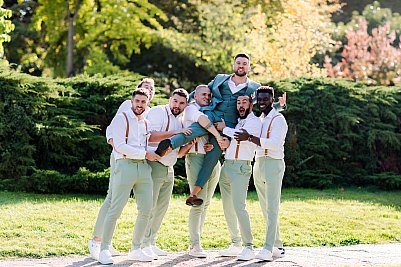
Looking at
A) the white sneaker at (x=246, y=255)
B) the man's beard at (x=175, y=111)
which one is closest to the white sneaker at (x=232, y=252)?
the white sneaker at (x=246, y=255)

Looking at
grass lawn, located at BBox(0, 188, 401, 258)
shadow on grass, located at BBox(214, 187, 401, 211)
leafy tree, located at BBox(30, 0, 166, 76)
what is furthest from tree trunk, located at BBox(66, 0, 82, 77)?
grass lawn, located at BBox(0, 188, 401, 258)

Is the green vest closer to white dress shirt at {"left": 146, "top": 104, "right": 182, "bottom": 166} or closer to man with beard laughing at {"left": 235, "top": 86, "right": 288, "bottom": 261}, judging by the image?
man with beard laughing at {"left": 235, "top": 86, "right": 288, "bottom": 261}

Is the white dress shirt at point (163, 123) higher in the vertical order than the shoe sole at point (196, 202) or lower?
higher

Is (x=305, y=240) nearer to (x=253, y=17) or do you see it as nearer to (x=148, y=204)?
(x=148, y=204)

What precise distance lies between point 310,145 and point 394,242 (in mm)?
5065

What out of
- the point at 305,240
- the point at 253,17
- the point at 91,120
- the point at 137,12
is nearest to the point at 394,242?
the point at 305,240

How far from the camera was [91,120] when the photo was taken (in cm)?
1361

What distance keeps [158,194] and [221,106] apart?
4.08ft

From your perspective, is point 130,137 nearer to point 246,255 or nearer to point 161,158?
point 161,158

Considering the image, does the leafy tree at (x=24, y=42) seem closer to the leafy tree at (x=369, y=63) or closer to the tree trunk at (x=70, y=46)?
the tree trunk at (x=70, y=46)

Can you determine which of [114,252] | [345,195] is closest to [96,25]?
[345,195]

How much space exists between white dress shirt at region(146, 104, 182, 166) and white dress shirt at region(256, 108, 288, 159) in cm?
94

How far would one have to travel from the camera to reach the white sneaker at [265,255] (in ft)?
25.9

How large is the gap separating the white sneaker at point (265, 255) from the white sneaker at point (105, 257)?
161 cm
